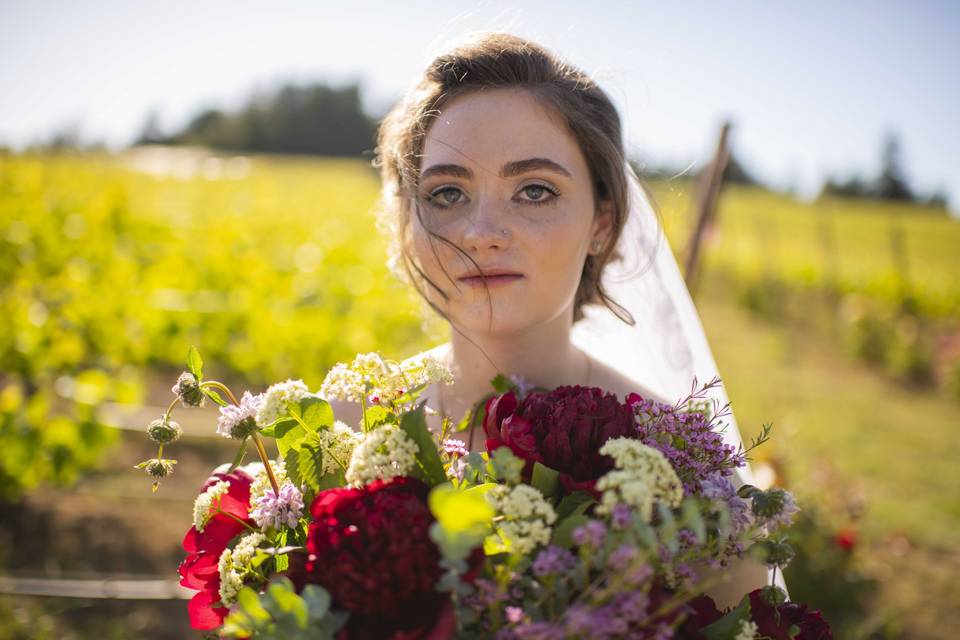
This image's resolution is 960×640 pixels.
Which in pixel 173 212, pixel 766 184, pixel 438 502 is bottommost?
pixel 766 184

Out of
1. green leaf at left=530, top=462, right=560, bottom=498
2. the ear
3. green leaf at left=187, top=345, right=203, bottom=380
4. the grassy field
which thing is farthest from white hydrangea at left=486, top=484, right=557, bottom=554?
the grassy field

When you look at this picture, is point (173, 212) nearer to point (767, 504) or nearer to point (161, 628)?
point (161, 628)

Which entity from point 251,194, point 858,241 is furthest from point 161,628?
point 858,241

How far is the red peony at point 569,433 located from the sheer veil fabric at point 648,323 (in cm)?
113

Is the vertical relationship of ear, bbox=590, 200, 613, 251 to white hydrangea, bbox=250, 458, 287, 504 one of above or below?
above

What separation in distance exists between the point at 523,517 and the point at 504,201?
88 centimetres

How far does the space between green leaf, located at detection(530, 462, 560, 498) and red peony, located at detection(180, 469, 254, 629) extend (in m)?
0.44

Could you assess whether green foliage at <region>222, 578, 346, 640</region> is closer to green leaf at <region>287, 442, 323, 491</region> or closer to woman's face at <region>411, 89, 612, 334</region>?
green leaf at <region>287, 442, 323, 491</region>

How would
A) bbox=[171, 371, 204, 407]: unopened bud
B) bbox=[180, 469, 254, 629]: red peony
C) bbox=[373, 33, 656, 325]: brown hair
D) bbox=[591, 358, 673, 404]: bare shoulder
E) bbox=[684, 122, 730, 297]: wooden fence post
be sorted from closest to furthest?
bbox=[171, 371, 204, 407]: unopened bud, bbox=[180, 469, 254, 629]: red peony, bbox=[373, 33, 656, 325]: brown hair, bbox=[591, 358, 673, 404]: bare shoulder, bbox=[684, 122, 730, 297]: wooden fence post

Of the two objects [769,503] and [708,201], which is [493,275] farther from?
[708,201]

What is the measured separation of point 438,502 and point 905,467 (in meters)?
7.39

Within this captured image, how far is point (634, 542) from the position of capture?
72cm

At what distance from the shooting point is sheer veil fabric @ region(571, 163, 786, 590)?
7.12 feet

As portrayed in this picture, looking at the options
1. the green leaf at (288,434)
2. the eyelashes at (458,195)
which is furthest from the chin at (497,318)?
the green leaf at (288,434)
